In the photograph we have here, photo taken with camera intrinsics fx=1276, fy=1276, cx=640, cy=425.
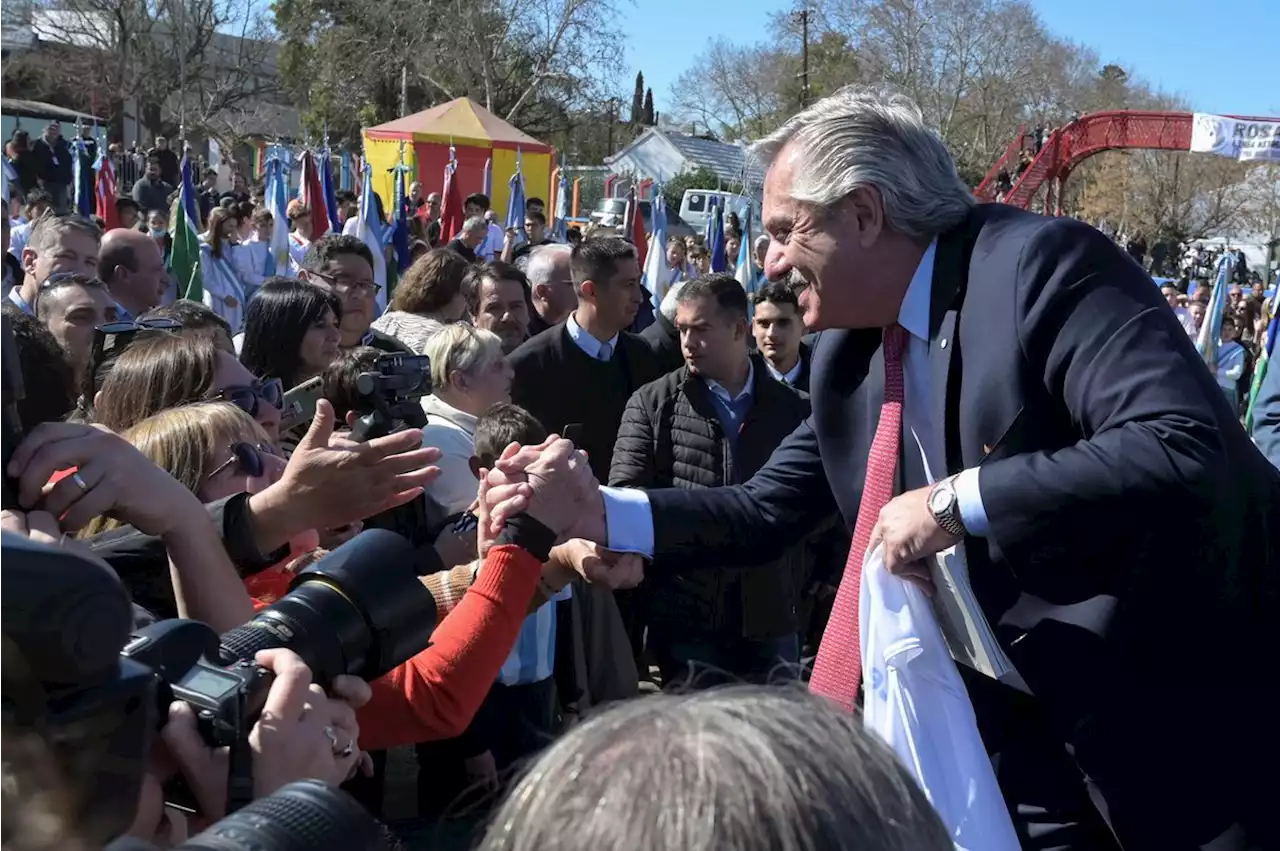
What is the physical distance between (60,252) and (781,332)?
320cm

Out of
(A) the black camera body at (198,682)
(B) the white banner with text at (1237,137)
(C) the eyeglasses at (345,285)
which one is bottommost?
(A) the black camera body at (198,682)

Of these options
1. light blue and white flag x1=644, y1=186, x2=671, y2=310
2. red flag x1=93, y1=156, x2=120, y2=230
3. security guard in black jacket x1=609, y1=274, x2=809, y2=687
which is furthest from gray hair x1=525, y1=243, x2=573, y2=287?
red flag x1=93, y1=156, x2=120, y2=230

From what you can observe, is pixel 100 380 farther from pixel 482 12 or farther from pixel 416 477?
pixel 482 12

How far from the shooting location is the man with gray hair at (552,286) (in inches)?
264

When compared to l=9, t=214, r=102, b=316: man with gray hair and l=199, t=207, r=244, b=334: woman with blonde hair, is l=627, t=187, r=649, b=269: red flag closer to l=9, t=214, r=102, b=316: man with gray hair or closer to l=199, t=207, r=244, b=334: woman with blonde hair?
l=199, t=207, r=244, b=334: woman with blonde hair

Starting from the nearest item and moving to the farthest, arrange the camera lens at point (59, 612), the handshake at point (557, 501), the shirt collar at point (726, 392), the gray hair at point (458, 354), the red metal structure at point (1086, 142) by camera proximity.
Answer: the camera lens at point (59, 612)
the handshake at point (557, 501)
the gray hair at point (458, 354)
the shirt collar at point (726, 392)
the red metal structure at point (1086, 142)

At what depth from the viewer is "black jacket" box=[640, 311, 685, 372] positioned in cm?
587

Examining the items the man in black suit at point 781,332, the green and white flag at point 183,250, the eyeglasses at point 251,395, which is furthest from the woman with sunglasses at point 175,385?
the green and white flag at point 183,250

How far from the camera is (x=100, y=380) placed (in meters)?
3.75

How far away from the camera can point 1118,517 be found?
1912 millimetres

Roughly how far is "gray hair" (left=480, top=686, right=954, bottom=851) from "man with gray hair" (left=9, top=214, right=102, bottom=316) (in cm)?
509

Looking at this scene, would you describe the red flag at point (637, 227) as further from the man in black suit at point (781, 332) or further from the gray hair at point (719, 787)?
the gray hair at point (719, 787)

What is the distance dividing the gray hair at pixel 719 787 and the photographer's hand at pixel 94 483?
1.21 m

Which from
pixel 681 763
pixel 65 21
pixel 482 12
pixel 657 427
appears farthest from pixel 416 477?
pixel 65 21
